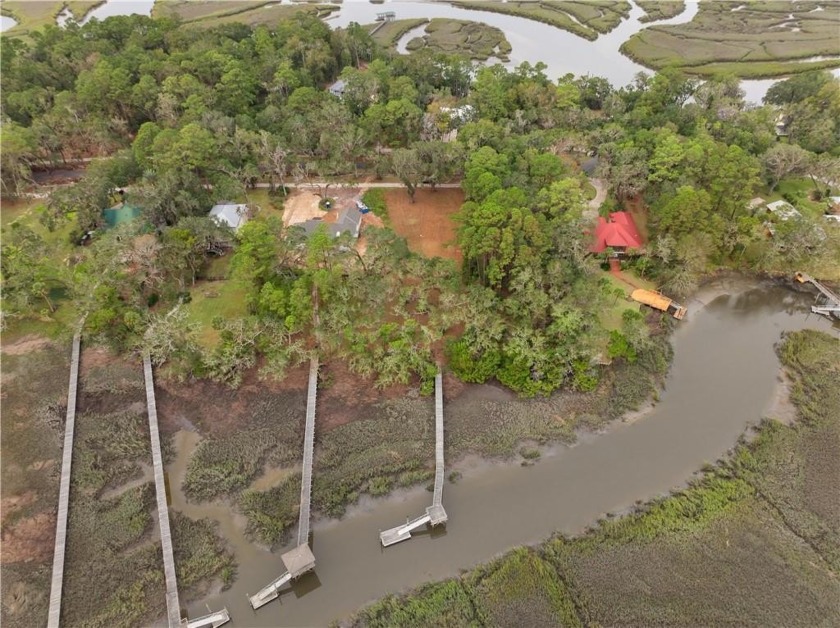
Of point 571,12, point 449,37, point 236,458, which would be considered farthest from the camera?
point 571,12

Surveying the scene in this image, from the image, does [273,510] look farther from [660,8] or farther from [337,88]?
[660,8]

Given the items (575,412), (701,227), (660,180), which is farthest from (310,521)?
(660,180)

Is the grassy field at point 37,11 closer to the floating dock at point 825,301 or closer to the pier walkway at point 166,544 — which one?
the pier walkway at point 166,544

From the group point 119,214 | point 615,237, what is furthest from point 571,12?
point 119,214

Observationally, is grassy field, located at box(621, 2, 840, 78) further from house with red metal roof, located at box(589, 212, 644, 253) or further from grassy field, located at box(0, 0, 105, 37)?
grassy field, located at box(0, 0, 105, 37)

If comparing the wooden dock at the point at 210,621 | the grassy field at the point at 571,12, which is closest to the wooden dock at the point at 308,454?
the wooden dock at the point at 210,621

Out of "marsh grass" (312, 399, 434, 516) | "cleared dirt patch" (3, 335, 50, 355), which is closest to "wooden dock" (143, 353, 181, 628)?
"marsh grass" (312, 399, 434, 516)
